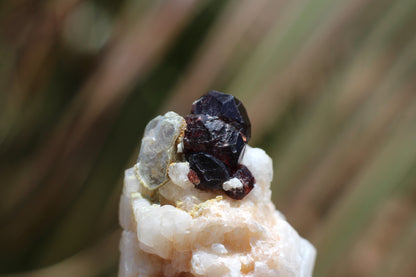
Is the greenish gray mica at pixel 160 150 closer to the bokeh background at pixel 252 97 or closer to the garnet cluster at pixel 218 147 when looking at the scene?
the garnet cluster at pixel 218 147

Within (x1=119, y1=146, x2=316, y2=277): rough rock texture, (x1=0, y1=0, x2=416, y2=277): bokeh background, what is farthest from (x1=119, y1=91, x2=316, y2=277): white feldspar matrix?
(x1=0, y1=0, x2=416, y2=277): bokeh background

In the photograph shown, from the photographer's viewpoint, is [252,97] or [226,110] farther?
[252,97]

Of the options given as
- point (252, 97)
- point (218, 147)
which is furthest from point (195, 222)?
point (252, 97)

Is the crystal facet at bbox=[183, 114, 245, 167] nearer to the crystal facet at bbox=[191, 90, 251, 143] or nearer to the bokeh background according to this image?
the crystal facet at bbox=[191, 90, 251, 143]

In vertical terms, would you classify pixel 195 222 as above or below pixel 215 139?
below

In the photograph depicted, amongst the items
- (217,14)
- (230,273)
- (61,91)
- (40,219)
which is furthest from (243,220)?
(40,219)

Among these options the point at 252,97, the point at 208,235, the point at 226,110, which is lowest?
the point at 208,235

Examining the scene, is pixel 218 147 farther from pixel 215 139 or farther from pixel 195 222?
pixel 195 222
